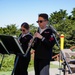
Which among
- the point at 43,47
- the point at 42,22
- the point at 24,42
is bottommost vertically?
the point at 43,47

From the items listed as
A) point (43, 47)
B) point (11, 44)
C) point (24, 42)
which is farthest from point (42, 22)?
point (24, 42)

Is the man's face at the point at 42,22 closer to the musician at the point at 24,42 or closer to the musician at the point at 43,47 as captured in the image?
the musician at the point at 43,47

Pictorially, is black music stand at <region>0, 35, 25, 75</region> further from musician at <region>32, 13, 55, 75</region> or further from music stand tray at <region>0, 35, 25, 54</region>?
musician at <region>32, 13, 55, 75</region>

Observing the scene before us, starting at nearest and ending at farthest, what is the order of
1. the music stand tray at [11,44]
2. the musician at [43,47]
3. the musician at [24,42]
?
1. the music stand tray at [11,44]
2. the musician at [43,47]
3. the musician at [24,42]

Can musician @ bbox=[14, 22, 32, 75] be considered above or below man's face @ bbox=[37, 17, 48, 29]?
below

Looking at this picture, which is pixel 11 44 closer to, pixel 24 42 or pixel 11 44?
pixel 11 44

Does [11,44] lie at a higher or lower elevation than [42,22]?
lower

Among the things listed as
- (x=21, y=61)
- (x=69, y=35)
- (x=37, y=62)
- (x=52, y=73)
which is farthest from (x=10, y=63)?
(x=69, y=35)

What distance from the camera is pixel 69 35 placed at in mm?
32188

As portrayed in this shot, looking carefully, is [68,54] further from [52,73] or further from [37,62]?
[52,73]

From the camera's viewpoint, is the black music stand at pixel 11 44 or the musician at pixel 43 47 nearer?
the black music stand at pixel 11 44

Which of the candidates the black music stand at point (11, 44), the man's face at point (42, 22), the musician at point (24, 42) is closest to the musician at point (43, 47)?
the man's face at point (42, 22)

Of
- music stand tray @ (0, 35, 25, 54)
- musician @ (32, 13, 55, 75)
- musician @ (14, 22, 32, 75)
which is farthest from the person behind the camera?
musician @ (14, 22, 32, 75)

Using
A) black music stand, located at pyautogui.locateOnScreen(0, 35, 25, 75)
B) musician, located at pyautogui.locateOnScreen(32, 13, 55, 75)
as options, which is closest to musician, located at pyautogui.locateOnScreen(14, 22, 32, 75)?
black music stand, located at pyautogui.locateOnScreen(0, 35, 25, 75)
